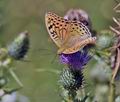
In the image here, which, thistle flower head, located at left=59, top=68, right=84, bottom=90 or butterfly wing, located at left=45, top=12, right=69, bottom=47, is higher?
butterfly wing, located at left=45, top=12, right=69, bottom=47

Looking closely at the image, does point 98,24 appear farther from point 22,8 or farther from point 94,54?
point 94,54

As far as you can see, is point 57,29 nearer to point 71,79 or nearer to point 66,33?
A: point 66,33

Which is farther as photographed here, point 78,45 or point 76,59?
point 76,59

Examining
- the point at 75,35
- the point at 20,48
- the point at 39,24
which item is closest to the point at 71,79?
the point at 75,35

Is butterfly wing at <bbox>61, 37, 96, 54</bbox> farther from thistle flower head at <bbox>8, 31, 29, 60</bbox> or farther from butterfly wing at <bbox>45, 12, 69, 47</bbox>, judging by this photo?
thistle flower head at <bbox>8, 31, 29, 60</bbox>

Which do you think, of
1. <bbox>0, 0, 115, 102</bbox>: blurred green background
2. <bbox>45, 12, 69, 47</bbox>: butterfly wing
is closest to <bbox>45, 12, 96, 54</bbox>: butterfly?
<bbox>45, 12, 69, 47</bbox>: butterfly wing

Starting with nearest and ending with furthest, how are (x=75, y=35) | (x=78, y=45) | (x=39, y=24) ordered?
(x=78, y=45)
(x=75, y=35)
(x=39, y=24)

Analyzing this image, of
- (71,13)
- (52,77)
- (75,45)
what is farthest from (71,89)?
(52,77)
